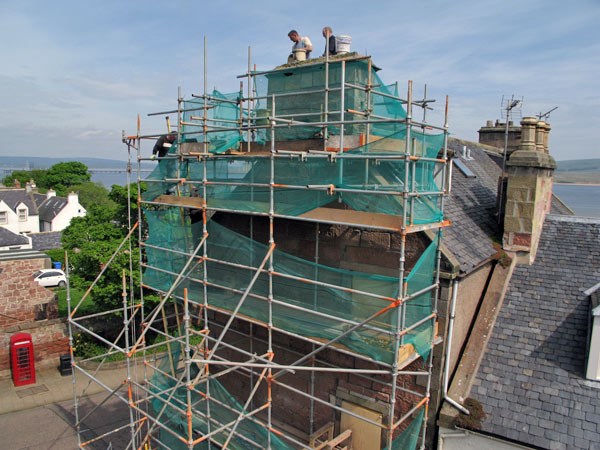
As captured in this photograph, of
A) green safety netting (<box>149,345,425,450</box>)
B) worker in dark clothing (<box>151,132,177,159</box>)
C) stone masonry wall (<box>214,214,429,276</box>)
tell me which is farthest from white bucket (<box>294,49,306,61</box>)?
green safety netting (<box>149,345,425,450</box>)

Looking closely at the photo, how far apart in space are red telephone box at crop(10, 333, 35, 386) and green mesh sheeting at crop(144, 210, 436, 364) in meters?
→ 11.3

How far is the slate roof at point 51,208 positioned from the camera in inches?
2151

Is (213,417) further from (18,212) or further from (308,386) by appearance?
(18,212)

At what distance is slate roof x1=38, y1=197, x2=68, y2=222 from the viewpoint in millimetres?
54644

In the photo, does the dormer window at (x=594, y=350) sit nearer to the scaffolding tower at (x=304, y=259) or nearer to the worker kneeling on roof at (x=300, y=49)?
the scaffolding tower at (x=304, y=259)

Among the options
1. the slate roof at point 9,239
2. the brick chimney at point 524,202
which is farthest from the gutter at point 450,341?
the slate roof at point 9,239

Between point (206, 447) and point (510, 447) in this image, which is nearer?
point (510, 447)

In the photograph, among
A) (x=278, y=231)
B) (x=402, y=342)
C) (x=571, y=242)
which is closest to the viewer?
(x=402, y=342)

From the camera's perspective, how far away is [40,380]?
2022 centimetres

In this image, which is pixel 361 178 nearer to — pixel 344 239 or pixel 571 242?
pixel 344 239

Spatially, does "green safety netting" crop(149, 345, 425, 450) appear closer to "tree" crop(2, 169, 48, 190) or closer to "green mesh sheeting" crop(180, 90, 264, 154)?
"green mesh sheeting" crop(180, 90, 264, 154)

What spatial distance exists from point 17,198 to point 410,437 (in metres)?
53.3

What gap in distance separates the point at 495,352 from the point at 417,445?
2.61 meters

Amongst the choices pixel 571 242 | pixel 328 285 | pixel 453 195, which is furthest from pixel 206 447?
pixel 571 242
